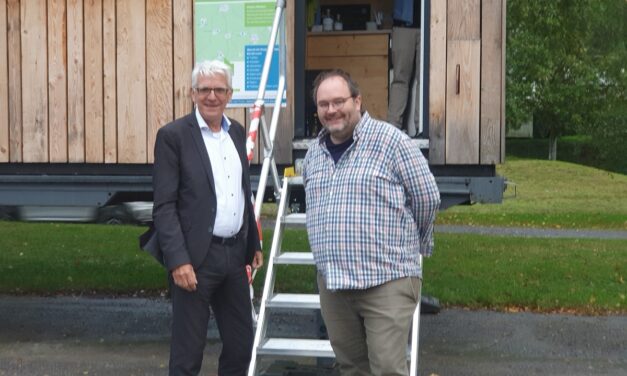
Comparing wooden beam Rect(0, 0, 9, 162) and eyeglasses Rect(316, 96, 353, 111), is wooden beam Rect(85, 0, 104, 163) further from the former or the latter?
eyeglasses Rect(316, 96, 353, 111)

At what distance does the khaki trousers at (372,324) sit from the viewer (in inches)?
189

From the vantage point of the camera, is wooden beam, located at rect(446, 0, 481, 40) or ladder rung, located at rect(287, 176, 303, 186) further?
wooden beam, located at rect(446, 0, 481, 40)

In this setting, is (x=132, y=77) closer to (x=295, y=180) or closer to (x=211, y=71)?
(x=295, y=180)

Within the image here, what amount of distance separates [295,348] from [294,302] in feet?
1.38

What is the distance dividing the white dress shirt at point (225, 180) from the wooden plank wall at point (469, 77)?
2492mm

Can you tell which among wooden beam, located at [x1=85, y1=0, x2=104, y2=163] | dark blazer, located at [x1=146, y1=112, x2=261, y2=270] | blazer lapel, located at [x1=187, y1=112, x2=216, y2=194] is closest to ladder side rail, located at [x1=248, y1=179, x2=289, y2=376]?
→ dark blazer, located at [x1=146, y1=112, x2=261, y2=270]

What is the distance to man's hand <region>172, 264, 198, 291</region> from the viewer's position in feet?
16.9

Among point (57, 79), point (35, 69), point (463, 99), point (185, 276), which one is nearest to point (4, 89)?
point (35, 69)

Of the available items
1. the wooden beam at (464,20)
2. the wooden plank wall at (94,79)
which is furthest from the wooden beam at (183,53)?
the wooden beam at (464,20)

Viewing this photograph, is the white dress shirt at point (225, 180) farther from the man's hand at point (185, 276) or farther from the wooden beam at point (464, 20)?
the wooden beam at point (464, 20)

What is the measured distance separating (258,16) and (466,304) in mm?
4029

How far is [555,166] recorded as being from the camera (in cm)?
3278

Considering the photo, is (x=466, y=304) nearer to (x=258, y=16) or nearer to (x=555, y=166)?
(x=258, y=16)

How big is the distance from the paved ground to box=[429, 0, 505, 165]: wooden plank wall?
1679 millimetres
